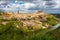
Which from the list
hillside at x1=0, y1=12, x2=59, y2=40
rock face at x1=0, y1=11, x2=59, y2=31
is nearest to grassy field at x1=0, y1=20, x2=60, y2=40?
hillside at x1=0, y1=12, x2=59, y2=40

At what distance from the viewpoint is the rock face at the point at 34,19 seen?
848 cm

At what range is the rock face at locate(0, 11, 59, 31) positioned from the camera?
27.8ft

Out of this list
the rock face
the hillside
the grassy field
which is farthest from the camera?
the rock face

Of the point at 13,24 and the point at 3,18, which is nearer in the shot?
the point at 13,24

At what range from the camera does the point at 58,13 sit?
911 cm

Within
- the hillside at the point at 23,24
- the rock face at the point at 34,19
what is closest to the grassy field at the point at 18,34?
the hillside at the point at 23,24

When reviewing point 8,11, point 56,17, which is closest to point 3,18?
point 8,11

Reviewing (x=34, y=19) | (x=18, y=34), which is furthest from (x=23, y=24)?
(x=18, y=34)

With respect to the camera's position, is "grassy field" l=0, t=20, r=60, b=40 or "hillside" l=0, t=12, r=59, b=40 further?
"hillside" l=0, t=12, r=59, b=40

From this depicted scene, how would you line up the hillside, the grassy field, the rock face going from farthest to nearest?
the rock face, the hillside, the grassy field

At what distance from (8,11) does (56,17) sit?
71.5 inches

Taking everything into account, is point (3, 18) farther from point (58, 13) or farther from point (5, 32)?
point (58, 13)

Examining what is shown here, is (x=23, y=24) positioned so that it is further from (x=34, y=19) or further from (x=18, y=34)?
(x=18, y=34)

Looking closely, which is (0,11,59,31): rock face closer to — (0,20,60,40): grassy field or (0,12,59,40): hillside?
(0,12,59,40): hillside
